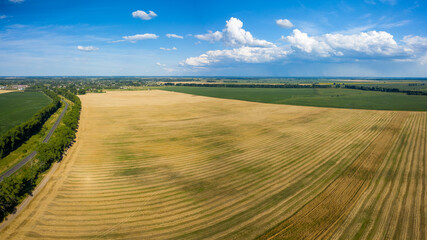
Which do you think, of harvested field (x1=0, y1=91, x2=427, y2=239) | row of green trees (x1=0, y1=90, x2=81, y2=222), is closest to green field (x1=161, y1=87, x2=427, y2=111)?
harvested field (x1=0, y1=91, x2=427, y2=239)

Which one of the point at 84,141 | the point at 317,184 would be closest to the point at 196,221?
the point at 317,184

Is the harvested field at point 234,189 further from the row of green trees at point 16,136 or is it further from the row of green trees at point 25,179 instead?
the row of green trees at point 16,136

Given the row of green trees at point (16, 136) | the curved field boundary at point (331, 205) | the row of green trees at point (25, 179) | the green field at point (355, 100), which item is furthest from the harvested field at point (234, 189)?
the green field at point (355, 100)

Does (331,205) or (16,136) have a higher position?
(16,136)

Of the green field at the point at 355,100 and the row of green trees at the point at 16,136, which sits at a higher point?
the green field at the point at 355,100

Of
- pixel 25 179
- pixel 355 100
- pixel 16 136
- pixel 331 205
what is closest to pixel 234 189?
pixel 331 205

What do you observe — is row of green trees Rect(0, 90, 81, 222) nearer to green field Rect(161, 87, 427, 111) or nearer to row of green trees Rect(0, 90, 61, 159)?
row of green trees Rect(0, 90, 61, 159)

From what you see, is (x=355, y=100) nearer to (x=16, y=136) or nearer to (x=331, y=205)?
(x=331, y=205)

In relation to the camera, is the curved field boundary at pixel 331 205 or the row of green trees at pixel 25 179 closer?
the curved field boundary at pixel 331 205
